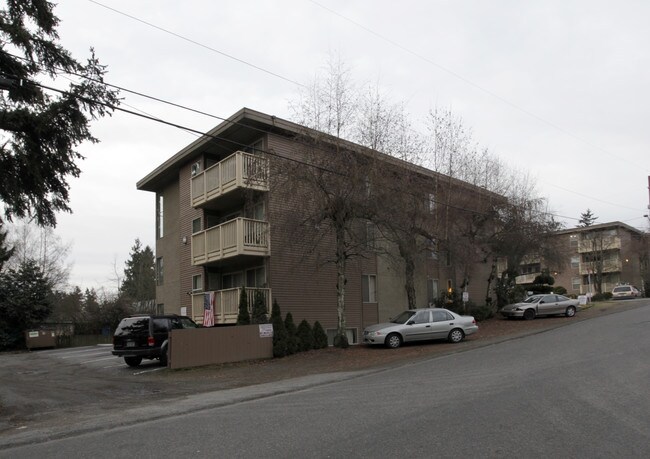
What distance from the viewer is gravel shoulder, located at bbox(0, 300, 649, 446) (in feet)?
34.6

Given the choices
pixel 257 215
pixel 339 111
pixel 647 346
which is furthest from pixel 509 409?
pixel 257 215

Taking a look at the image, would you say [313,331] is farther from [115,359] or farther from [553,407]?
[553,407]

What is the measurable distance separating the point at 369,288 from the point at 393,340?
6499 millimetres

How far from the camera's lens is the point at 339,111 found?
1984 centimetres

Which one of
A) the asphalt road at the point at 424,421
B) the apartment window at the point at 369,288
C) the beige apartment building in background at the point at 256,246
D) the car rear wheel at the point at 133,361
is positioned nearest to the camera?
the asphalt road at the point at 424,421

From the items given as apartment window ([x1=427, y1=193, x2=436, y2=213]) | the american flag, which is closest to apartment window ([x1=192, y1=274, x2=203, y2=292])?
the american flag

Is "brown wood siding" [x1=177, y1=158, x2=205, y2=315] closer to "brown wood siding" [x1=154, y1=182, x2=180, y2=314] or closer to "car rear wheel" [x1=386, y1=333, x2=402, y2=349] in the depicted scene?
"brown wood siding" [x1=154, y1=182, x2=180, y2=314]

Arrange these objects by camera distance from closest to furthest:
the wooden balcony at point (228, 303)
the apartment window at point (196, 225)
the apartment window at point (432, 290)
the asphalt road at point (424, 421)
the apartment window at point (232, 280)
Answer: the asphalt road at point (424, 421)
the wooden balcony at point (228, 303)
the apartment window at point (232, 280)
the apartment window at point (196, 225)
the apartment window at point (432, 290)

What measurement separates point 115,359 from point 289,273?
854 centimetres

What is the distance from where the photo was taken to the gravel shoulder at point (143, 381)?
34.6ft

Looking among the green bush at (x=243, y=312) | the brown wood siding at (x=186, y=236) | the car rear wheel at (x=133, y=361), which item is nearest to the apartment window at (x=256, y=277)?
the green bush at (x=243, y=312)

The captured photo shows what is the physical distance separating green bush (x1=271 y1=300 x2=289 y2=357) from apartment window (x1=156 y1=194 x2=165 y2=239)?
1397 cm

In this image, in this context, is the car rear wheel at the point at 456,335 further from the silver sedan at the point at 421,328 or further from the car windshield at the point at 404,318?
the car windshield at the point at 404,318

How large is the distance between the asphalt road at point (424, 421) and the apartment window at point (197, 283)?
13993mm
